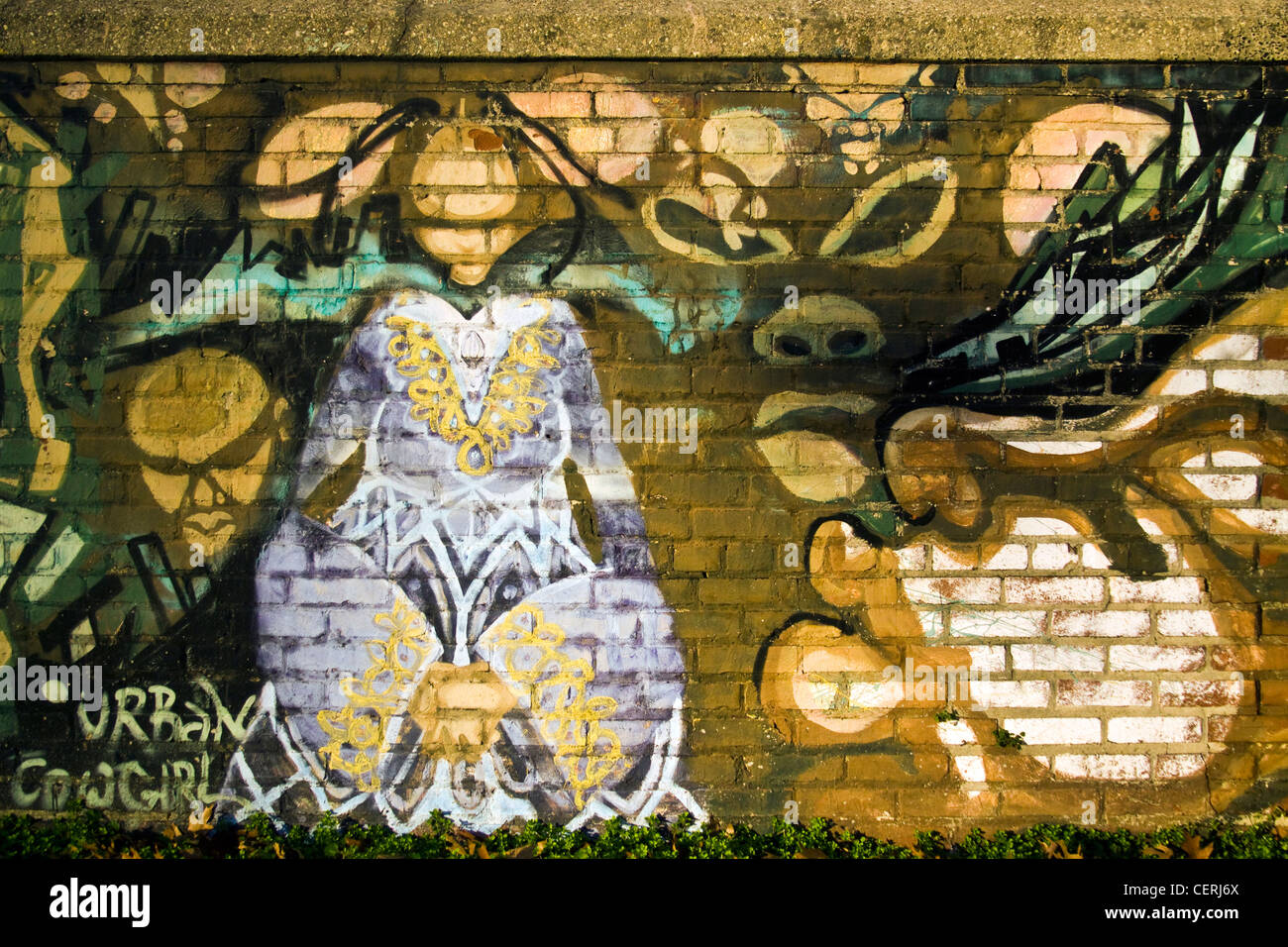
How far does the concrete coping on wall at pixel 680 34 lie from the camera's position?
3.10 m

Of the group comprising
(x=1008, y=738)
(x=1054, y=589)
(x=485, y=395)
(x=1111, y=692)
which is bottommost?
(x=1008, y=738)

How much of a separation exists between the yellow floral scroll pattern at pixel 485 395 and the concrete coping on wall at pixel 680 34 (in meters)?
1.12

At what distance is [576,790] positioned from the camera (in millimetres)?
3156

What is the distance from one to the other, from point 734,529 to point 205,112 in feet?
8.77

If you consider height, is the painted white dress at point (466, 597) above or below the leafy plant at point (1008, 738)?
above

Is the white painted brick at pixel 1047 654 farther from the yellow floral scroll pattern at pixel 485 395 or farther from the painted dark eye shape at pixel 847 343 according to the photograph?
the yellow floral scroll pattern at pixel 485 395

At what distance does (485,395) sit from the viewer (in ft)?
10.3

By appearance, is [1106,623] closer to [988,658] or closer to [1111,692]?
[1111,692]

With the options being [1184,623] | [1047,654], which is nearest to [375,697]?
[1047,654]

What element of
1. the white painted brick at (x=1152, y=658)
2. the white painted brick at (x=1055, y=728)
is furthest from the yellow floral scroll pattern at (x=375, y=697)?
the white painted brick at (x=1152, y=658)

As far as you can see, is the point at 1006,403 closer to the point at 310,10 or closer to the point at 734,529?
the point at 734,529

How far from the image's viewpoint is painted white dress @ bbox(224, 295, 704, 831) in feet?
10.3

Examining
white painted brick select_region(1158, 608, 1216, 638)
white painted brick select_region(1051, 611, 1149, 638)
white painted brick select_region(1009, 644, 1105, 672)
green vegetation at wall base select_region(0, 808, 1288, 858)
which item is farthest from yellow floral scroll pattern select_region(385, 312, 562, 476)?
white painted brick select_region(1158, 608, 1216, 638)

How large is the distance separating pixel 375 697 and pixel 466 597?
21.2 inches
